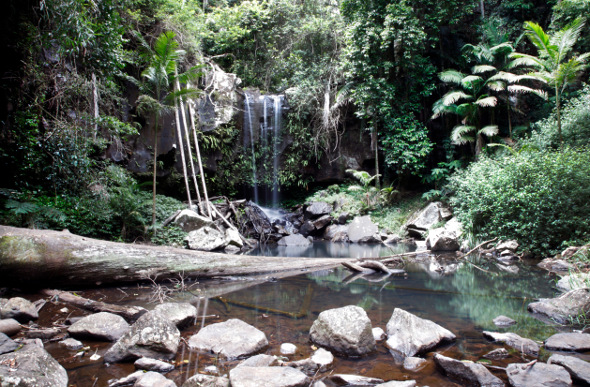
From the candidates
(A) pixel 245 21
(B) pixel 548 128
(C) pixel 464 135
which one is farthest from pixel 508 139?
(A) pixel 245 21

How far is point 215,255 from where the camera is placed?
5.76 m

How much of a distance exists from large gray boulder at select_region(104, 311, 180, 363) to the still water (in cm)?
8

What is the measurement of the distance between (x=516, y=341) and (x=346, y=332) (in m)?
1.58

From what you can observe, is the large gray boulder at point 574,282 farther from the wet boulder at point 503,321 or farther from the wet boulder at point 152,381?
the wet boulder at point 152,381

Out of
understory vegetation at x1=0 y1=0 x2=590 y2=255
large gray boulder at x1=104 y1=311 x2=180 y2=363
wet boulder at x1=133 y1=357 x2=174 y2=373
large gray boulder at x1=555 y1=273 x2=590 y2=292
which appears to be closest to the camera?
wet boulder at x1=133 y1=357 x2=174 y2=373

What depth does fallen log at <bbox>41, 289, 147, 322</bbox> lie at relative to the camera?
3.51m

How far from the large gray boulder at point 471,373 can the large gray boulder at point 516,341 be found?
Answer: 71 cm

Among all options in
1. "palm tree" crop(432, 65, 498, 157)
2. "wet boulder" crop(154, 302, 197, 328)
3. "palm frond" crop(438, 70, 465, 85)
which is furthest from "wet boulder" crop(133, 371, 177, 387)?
"palm frond" crop(438, 70, 465, 85)

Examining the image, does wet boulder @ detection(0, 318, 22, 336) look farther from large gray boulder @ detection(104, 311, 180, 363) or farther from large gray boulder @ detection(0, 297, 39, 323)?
large gray boulder @ detection(104, 311, 180, 363)

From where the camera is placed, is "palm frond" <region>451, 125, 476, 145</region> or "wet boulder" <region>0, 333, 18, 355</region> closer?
"wet boulder" <region>0, 333, 18, 355</region>

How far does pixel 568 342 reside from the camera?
2.76 metres

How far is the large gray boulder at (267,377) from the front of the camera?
2.06 m

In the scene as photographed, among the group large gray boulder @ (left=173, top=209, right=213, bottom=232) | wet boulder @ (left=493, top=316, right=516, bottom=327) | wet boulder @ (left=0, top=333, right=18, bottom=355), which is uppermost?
large gray boulder @ (left=173, top=209, right=213, bottom=232)

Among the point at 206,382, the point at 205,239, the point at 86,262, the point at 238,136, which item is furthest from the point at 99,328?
the point at 238,136
